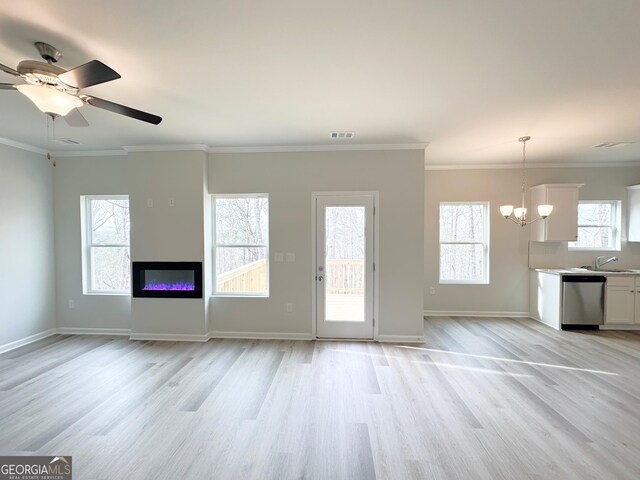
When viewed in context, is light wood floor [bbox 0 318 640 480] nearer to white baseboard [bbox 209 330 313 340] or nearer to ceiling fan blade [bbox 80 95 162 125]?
white baseboard [bbox 209 330 313 340]

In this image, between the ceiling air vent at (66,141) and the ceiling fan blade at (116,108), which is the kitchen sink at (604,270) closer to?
the ceiling fan blade at (116,108)

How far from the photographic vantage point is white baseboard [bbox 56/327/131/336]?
14.9 ft

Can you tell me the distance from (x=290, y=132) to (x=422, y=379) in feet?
10.4

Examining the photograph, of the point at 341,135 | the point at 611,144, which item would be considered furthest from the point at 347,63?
the point at 611,144

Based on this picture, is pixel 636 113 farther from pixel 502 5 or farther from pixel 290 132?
pixel 290 132

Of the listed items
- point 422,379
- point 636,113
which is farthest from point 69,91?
point 636,113

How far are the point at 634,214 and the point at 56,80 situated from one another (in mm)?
7753

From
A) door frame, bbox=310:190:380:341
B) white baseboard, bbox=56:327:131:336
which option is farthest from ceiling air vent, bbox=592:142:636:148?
white baseboard, bbox=56:327:131:336

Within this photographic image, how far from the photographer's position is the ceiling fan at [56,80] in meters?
1.72

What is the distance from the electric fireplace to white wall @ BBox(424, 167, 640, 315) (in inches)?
157

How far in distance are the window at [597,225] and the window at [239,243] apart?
5.48 meters

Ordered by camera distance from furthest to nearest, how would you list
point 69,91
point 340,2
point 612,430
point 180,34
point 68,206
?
1. point 68,206
2. point 612,430
3. point 69,91
4. point 180,34
5. point 340,2

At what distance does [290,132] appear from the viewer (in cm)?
363

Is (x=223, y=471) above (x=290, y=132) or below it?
below
